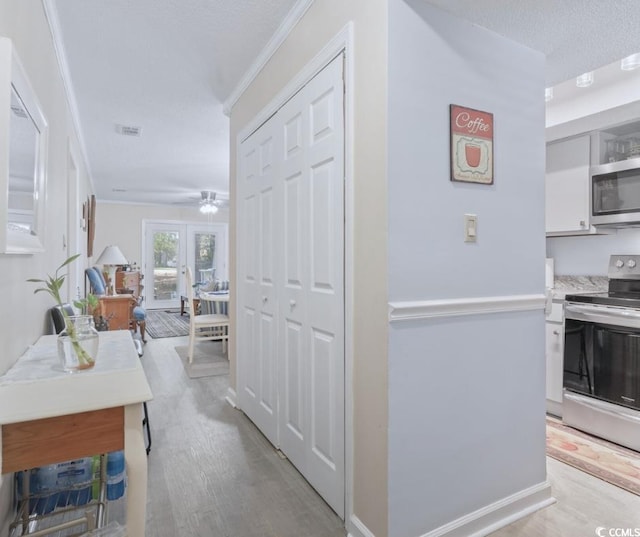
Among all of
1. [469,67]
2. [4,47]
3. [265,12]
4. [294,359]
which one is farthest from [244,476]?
[265,12]

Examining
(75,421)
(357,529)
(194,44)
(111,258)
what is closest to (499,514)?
(357,529)

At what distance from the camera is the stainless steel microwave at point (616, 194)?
271 centimetres

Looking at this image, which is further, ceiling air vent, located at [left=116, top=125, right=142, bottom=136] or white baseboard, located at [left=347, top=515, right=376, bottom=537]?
ceiling air vent, located at [left=116, top=125, right=142, bottom=136]

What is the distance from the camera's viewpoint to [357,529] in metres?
1.62

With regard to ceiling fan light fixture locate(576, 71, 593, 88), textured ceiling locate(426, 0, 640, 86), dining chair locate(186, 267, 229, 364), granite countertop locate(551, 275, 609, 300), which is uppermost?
ceiling fan light fixture locate(576, 71, 593, 88)

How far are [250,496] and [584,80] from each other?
3.16 meters

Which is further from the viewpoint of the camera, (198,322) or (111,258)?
(111,258)

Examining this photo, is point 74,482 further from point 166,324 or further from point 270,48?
point 166,324

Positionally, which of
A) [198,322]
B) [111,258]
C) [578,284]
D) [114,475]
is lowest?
[114,475]

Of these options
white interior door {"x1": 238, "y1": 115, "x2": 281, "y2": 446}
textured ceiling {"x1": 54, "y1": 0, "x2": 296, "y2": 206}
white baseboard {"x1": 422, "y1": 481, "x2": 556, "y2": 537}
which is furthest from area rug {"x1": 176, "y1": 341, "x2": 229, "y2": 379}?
white baseboard {"x1": 422, "y1": 481, "x2": 556, "y2": 537}

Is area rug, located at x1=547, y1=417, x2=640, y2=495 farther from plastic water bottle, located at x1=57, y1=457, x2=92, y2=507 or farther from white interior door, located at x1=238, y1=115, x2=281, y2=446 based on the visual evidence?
plastic water bottle, located at x1=57, y1=457, x2=92, y2=507

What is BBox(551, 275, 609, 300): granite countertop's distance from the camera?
3.12 metres

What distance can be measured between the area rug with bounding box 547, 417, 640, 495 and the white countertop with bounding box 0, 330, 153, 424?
7.92 ft

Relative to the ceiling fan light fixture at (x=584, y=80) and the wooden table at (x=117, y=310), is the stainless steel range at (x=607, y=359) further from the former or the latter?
the wooden table at (x=117, y=310)
